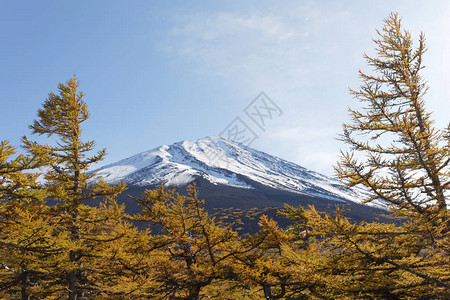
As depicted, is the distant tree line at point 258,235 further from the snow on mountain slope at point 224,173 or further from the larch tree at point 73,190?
the snow on mountain slope at point 224,173

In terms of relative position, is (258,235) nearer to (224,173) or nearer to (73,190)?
(73,190)

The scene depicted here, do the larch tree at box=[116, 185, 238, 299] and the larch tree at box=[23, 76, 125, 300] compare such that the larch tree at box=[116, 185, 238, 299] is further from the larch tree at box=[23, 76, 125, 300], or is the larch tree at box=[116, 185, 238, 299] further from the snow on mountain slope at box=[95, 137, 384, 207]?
the snow on mountain slope at box=[95, 137, 384, 207]

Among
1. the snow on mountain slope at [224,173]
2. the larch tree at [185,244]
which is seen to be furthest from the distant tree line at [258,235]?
the snow on mountain slope at [224,173]

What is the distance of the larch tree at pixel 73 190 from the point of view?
831 centimetres

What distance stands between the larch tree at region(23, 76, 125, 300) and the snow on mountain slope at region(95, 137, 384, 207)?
119 metres

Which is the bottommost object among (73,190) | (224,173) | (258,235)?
(258,235)

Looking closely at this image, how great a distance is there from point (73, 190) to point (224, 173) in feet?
495

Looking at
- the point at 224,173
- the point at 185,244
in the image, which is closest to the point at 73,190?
the point at 185,244

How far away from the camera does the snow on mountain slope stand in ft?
456

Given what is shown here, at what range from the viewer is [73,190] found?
9.07 metres

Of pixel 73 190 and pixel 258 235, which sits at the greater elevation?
pixel 73 190

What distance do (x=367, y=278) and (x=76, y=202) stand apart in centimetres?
972

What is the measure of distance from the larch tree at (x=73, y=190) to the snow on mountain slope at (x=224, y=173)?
11929 cm

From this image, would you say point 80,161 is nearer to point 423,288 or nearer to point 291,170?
point 423,288
